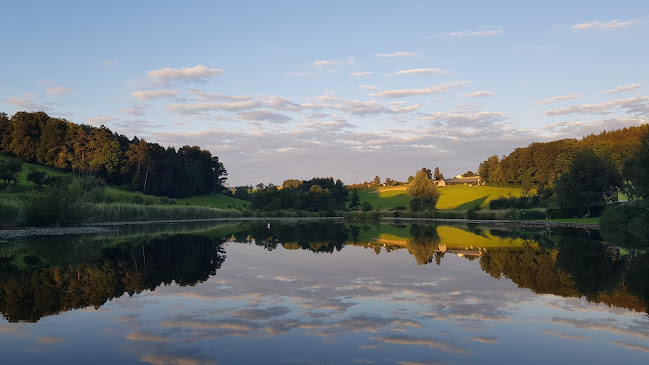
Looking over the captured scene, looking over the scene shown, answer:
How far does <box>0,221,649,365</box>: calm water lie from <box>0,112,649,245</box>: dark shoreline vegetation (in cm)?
1719

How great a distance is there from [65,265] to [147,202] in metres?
52.1

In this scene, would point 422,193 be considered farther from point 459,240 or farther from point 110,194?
point 110,194

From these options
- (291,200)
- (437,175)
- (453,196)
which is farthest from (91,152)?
(437,175)

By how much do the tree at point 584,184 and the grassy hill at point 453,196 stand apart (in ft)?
115

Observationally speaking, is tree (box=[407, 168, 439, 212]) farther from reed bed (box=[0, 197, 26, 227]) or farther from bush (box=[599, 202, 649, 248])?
reed bed (box=[0, 197, 26, 227])

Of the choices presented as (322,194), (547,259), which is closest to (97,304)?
(547,259)

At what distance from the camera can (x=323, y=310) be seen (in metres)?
10.5

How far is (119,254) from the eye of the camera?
2120 centimetres

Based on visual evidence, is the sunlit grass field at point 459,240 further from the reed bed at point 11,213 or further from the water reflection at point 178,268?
the reed bed at point 11,213

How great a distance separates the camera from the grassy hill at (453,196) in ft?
318

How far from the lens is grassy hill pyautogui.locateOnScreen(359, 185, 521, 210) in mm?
97062

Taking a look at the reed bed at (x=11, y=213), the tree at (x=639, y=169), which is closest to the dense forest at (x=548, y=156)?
the tree at (x=639, y=169)

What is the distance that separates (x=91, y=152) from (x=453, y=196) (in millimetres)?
78052

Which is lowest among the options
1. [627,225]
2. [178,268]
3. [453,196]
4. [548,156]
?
[178,268]
